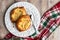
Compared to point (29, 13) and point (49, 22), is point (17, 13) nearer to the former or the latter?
point (29, 13)

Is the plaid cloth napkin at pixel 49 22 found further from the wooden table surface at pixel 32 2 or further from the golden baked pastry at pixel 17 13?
the golden baked pastry at pixel 17 13

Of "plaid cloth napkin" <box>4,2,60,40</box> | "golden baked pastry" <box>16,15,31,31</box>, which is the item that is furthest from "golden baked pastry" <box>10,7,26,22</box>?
"plaid cloth napkin" <box>4,2,60,40</box>

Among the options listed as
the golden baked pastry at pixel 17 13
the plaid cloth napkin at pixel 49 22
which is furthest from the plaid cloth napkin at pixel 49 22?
the golden baked pastry at pixel 17 13

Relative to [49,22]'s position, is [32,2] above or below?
above

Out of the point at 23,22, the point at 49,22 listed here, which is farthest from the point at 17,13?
the point at 49,22

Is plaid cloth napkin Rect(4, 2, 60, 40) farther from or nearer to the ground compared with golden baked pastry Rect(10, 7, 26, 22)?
nearer to the ground

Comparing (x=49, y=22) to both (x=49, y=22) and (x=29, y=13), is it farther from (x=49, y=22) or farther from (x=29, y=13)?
(x=29, y=13)

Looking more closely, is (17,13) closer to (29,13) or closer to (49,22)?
(29,13)

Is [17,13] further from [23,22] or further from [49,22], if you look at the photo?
[49,22]

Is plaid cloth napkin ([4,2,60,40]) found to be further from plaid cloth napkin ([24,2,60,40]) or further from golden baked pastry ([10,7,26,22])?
golden baked pastry ([10,7,26,22])
